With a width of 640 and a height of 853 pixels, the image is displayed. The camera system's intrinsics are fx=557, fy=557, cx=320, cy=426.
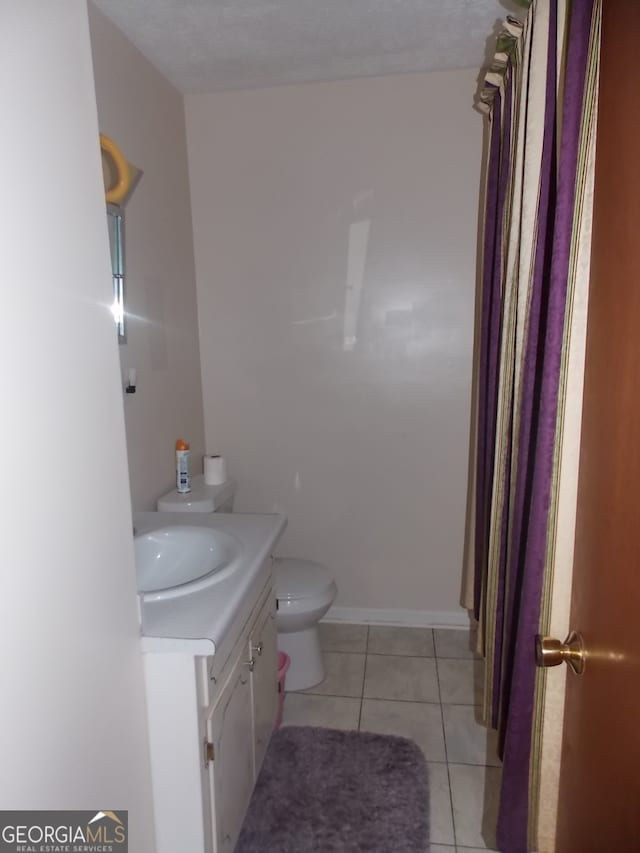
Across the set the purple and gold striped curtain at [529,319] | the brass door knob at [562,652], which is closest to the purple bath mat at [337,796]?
the purple and gold striped curtain at [529,319]

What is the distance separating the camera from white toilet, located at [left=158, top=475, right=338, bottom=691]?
86.1 inches

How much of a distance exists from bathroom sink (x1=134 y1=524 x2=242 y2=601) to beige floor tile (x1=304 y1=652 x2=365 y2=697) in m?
1.00

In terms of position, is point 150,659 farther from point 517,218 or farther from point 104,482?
point 517,218

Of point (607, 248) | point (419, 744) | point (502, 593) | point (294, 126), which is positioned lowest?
point (419, 744)

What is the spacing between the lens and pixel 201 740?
1.22 meters

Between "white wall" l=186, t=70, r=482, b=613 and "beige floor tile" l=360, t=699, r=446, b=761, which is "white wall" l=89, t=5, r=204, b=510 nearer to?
"white wall" l=186, t=70, r=482, b=613

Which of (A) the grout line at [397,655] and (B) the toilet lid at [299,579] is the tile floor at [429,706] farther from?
(B) the toilet lid at [299,579]

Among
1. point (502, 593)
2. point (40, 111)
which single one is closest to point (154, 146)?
point (40, 111)

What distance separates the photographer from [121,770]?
1054 mm

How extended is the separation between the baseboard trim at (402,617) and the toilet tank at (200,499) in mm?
891

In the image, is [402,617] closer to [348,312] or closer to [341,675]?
[341,675]

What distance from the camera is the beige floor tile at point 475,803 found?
1.68 metres

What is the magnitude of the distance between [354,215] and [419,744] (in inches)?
86.9

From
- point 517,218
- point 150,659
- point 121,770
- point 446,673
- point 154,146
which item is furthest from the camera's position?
point 446,673
